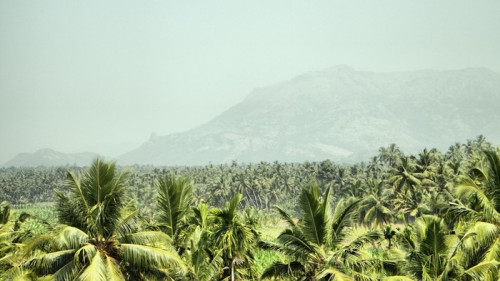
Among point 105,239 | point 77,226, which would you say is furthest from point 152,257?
point 77,226

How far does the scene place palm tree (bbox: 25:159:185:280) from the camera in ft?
51.1

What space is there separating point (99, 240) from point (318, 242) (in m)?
9.00

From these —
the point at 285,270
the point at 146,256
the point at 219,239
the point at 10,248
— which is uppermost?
the point at 146,256

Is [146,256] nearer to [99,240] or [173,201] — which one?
[99,240]

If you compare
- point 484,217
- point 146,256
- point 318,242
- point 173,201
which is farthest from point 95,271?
point 484,217

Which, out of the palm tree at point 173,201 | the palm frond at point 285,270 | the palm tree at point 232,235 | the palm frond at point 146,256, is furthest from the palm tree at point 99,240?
the palm frond at point 285,270

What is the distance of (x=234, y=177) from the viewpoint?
15662 cm

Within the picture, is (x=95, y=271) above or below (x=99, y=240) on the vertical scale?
below

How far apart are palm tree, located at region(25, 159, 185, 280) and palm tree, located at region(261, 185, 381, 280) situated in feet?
17.9

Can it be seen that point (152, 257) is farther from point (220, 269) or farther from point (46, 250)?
→ point (220, 269)

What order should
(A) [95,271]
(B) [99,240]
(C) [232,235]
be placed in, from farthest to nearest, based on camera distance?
1. (C) [232,235]
2. (B) [99,240]
3. (A) [95,271]

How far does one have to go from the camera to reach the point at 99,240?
1681 centimetres

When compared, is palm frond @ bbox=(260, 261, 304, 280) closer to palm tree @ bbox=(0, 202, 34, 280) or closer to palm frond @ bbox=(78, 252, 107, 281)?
palm frond @ bbox=(78, 252, 107, 281)

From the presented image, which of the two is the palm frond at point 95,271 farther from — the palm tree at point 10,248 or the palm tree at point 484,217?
the palm tree at point 484,217
